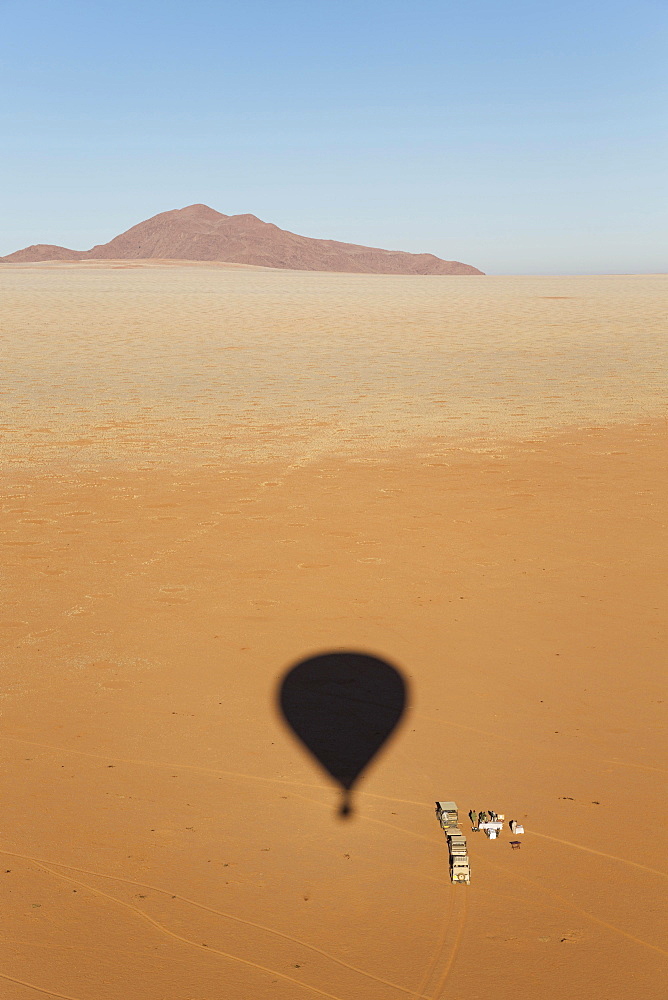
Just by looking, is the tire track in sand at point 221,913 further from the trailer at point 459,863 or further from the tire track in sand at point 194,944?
the trailer at point 459,863

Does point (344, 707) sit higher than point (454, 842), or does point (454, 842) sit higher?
point (454, 842)

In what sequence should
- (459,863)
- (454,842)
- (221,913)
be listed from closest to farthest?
1. (221,913)
2. (459,863)
3. (454,842)

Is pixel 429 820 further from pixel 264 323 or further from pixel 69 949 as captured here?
pixel 264 323

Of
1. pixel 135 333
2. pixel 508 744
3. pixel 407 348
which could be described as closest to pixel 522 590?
pixel 508 744

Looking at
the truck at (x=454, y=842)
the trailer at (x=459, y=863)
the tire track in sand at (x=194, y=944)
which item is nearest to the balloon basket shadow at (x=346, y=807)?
the truck at (x=454, y=842)

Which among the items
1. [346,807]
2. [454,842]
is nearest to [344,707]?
[346,807]

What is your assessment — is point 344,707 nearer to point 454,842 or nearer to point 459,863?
point 454,842

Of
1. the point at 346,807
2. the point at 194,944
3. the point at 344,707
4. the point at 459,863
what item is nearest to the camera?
the point at 194,944
